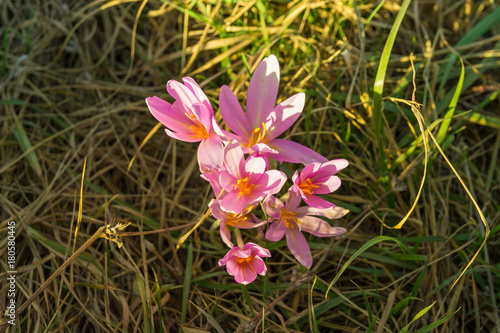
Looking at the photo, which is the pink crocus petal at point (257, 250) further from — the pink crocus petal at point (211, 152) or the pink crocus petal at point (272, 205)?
the pink crocus petal at point (211, 152)

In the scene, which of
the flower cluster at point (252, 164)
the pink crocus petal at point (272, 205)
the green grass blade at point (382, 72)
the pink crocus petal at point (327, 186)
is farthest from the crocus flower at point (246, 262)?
the green grass blade at point (382, 72)

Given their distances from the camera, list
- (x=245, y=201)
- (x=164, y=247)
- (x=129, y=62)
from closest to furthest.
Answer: (x=245, y=201) → (x=164, y=247) → (x=129, y=62)

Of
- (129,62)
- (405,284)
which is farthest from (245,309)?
(129,62)

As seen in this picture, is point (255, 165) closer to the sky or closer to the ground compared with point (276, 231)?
closer to the sky

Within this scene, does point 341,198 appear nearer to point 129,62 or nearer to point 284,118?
point 284,118

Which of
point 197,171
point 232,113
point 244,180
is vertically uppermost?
point 232,113

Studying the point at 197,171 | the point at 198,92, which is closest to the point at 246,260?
the point at 198,92

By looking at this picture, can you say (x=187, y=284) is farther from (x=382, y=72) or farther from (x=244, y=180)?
(x=382, y=72)
